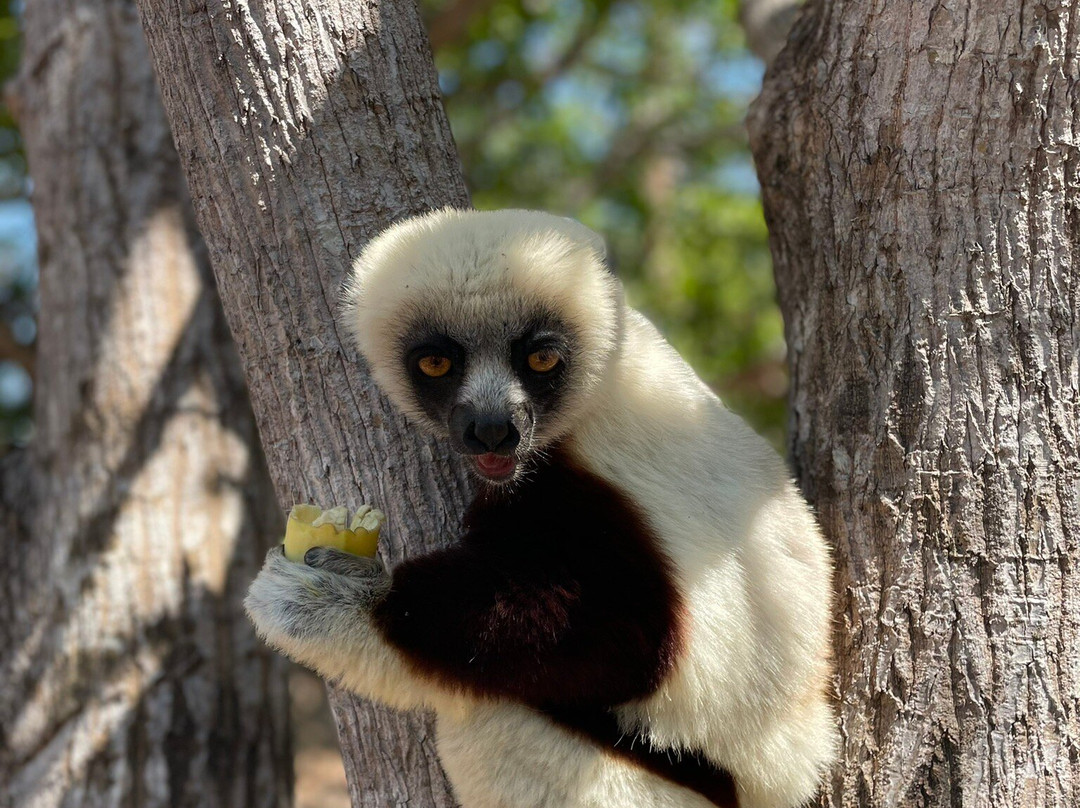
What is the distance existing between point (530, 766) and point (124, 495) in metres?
3.02

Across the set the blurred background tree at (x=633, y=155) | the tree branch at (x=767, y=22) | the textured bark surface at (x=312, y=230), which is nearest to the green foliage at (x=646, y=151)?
the blurred background tree at (x=633, y=155)

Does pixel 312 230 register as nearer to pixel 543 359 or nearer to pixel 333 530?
pixel 543 359

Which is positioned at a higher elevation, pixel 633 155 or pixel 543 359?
pixel 543 359

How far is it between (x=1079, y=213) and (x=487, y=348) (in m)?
1.76

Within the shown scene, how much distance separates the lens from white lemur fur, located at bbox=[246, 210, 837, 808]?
9.20 ft

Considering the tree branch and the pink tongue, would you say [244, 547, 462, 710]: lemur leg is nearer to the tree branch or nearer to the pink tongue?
the pink tongue

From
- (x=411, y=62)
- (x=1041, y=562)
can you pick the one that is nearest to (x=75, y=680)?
(x=411, y=62)

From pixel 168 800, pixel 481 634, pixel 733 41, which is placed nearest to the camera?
pixel 481 634

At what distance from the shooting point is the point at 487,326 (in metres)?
2.89

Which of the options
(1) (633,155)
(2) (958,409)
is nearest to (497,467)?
(2) (958,409)

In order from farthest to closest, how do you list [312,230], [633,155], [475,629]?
[633,155], [312,230], [475,629]

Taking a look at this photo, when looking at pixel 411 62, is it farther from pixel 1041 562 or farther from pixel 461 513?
pixel 1041 562

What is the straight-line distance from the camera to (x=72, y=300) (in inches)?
208

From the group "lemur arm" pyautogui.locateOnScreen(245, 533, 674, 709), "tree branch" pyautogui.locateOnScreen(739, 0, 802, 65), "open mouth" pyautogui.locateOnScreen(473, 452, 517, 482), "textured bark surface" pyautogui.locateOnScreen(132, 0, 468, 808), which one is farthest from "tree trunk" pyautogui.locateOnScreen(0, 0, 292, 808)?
"tree branch" pyautogui.locateOnScreen(739, 0, 802, 65)
